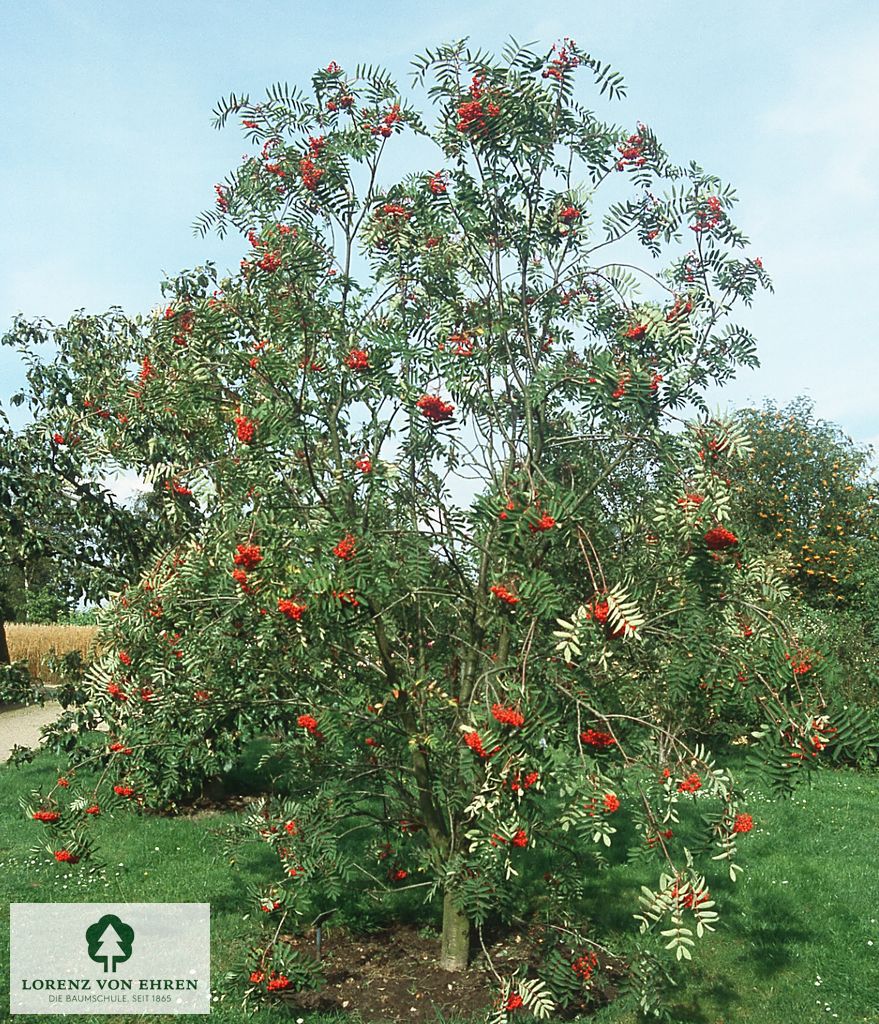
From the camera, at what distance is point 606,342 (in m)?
5.32

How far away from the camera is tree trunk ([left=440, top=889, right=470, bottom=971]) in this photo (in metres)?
5.32

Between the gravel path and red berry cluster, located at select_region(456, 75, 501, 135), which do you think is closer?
red berry cluster, located at select_region(456, 75, 501, 135)

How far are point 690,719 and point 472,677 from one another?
7.62m

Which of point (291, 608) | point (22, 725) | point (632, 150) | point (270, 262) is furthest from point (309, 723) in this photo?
point (22, 725)

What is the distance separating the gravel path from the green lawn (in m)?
5.56

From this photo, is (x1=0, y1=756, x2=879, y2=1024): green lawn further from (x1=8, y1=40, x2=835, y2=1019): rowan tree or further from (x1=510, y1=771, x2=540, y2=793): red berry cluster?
(x1=510, y1=771, x2=540, y2=793): red berry cluster

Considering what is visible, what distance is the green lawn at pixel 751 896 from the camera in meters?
5.18

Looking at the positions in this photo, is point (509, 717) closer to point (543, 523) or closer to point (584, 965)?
point (543, 523)

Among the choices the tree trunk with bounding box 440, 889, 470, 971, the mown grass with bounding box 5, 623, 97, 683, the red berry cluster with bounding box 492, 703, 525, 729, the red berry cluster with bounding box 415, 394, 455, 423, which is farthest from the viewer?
the mown grass with bounding box 5, 623, 97, 683

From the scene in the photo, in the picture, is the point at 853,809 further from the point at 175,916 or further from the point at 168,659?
the point at 168,659

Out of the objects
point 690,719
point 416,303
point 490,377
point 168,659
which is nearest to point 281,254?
point 416,303

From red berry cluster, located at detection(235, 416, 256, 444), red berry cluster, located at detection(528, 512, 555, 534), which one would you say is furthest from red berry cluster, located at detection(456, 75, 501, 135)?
red berry cluster, located at detection(528, 512, 555, 534)

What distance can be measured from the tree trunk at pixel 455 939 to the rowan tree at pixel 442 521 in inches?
0.5

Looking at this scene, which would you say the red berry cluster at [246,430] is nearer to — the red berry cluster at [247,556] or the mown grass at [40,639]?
the red berry cluster at [247,556]
